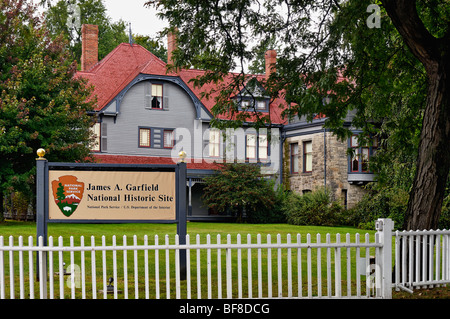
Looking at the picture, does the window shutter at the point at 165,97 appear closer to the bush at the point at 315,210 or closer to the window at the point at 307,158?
the window at the point at 307,158

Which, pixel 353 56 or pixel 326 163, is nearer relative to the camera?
pixel 353 56

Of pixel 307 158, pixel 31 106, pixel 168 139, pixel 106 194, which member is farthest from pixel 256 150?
pixel 106 194

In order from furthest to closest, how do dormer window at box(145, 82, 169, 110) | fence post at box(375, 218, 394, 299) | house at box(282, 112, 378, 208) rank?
dormer window at box(145, 82, 169, 110), house at box(282, 112, 378, 208), fence post at box(375, 218, 394, 299)

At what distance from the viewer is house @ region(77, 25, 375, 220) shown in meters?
33.6

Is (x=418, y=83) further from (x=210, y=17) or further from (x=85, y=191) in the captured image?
(x=85, y=191)

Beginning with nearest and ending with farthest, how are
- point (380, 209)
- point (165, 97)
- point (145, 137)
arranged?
1. point (380, 209)
2. point (145, 137)
3. point (165, 97)

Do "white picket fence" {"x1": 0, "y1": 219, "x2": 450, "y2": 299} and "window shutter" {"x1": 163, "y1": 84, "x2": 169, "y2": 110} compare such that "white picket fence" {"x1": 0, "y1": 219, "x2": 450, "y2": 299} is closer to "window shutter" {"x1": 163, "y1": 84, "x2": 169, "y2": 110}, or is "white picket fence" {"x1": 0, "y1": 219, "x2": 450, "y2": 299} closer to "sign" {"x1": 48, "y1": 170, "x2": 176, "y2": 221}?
"sign" {"x1": 48, "y1": 170, "x2": 176, "y2": 221}

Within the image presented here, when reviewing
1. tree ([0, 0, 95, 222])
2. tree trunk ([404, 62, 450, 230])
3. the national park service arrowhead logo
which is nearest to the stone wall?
tree ([0, 0, 95, 222])

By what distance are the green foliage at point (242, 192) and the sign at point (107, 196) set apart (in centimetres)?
2031

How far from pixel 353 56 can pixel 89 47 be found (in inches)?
1024

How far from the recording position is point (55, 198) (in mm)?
11203

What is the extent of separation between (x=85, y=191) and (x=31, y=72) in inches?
632

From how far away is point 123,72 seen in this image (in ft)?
121

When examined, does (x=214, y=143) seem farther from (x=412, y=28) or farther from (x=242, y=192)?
(x=412, y=28)
